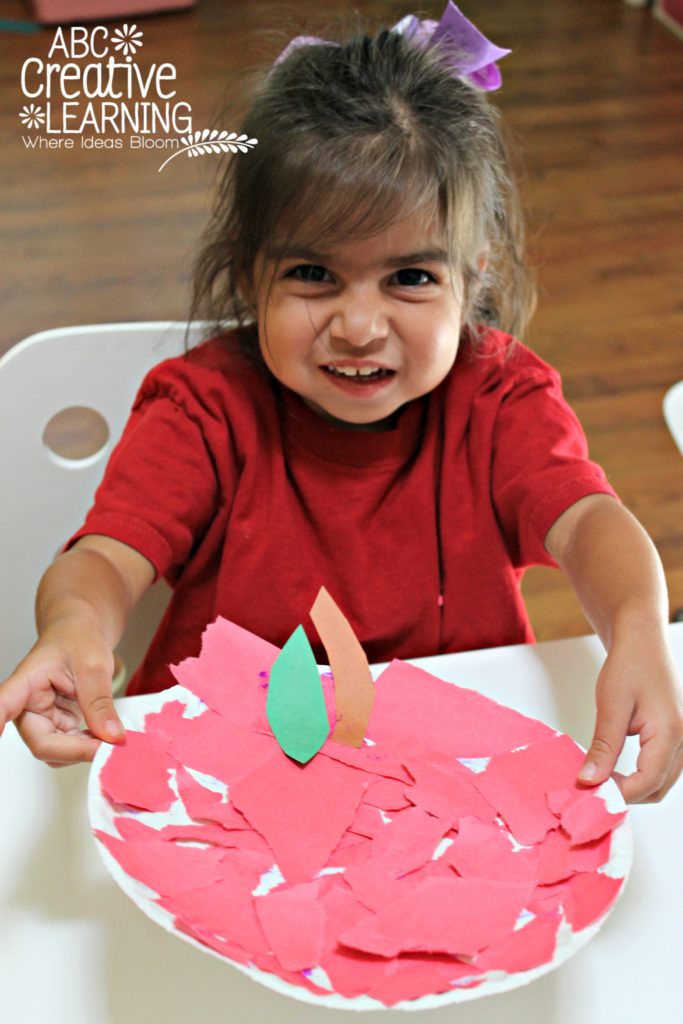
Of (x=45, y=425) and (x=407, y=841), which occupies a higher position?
(x=45, y=425)

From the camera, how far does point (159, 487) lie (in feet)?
2.93

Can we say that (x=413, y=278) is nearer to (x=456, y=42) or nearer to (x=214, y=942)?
(x=456, y=42)

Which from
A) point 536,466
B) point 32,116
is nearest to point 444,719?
point 536,466

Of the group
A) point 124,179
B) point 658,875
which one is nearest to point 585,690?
point 658,875

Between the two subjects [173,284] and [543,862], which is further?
[173,284]

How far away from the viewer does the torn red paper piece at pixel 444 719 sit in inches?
26.8

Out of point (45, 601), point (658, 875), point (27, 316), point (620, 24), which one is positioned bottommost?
point (658, 875)

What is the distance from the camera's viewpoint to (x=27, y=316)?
7.47 feet

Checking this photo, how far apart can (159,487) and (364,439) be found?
171 millimetres

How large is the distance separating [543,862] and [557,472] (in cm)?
35

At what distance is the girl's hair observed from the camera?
2.70 feet

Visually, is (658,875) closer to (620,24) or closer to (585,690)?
(585,690)

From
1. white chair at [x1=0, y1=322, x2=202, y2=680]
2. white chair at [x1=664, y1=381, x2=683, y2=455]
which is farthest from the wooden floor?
white chair at [x1=0, y1=322, x2=202, y2=680]

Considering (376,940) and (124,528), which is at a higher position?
(124,528)
